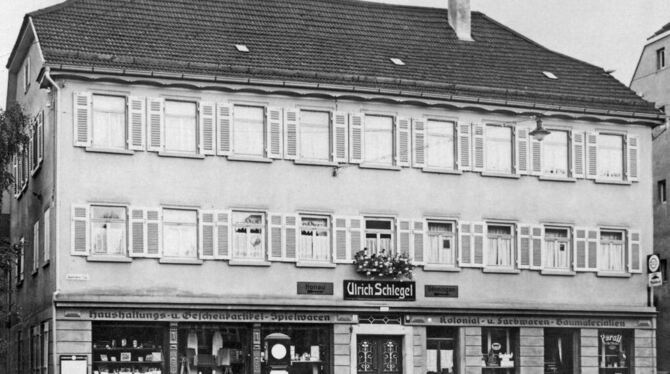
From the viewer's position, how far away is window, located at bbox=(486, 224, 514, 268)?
45750 mm

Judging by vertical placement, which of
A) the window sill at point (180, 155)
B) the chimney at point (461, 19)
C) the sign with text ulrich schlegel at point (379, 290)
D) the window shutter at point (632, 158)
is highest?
the chimney at point (461, 19)

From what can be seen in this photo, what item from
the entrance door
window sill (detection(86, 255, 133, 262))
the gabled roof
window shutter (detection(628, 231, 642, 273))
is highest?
the gabled roof

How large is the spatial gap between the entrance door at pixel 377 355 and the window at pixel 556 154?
25.2 ft

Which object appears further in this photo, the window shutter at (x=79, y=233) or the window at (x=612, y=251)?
the window at (x=612, y=251)

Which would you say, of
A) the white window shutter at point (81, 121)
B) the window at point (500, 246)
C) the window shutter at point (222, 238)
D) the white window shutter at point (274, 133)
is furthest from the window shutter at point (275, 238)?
the window at point (500, 246)

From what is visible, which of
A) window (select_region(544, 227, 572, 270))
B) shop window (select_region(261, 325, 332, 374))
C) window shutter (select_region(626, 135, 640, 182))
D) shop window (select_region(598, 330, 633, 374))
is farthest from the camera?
window shutter (select_region(626, 135, 640, 182))

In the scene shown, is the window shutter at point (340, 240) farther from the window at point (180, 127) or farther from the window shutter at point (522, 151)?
the window shutter at point (522, 151)

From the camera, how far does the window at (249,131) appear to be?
42.6m

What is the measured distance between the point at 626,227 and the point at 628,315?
9.44 feet

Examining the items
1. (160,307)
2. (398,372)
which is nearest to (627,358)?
(398,372)

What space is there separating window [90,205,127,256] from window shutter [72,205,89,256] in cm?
24

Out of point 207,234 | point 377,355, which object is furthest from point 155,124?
point 377,355

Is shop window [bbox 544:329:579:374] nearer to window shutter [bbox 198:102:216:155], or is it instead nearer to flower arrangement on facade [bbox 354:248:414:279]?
flower arrangement on facade [bbox 354:248:414:279]

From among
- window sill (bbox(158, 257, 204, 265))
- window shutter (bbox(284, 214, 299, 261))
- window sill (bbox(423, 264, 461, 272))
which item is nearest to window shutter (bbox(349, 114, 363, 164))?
window shutter (bbox(284, 214, 299, 261))
